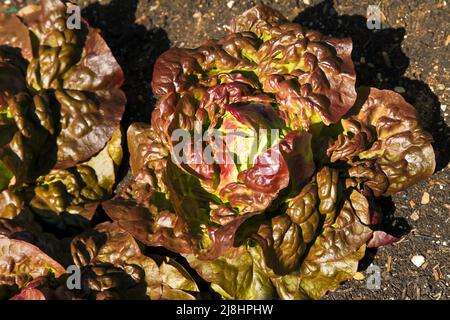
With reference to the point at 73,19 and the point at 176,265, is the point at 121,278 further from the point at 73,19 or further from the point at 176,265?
the point at 73,19

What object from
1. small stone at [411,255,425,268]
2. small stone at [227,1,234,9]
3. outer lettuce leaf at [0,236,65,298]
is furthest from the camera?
small stone at [227,1,234,9]

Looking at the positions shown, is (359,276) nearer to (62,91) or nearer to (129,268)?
(129,268)

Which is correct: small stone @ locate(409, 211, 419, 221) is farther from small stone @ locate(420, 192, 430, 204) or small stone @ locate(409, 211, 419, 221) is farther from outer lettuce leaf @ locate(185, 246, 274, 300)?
outer lettuce leaf @ locate(185, 246, 274, 300)

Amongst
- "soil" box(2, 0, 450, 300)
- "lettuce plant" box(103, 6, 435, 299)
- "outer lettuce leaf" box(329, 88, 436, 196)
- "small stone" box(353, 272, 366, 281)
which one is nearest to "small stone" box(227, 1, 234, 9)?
"soil" box(2, 0, 450, 300)

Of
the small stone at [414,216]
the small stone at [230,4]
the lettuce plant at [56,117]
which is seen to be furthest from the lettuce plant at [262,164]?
the small stone at [230,4]

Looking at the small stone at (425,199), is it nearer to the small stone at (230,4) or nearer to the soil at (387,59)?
the soil at (387,59)

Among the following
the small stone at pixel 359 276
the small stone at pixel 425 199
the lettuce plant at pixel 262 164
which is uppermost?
the lettuce plant at pixel 262 164

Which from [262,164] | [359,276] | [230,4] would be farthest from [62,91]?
[359,276]

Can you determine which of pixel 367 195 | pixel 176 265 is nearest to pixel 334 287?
pixel 367 195
